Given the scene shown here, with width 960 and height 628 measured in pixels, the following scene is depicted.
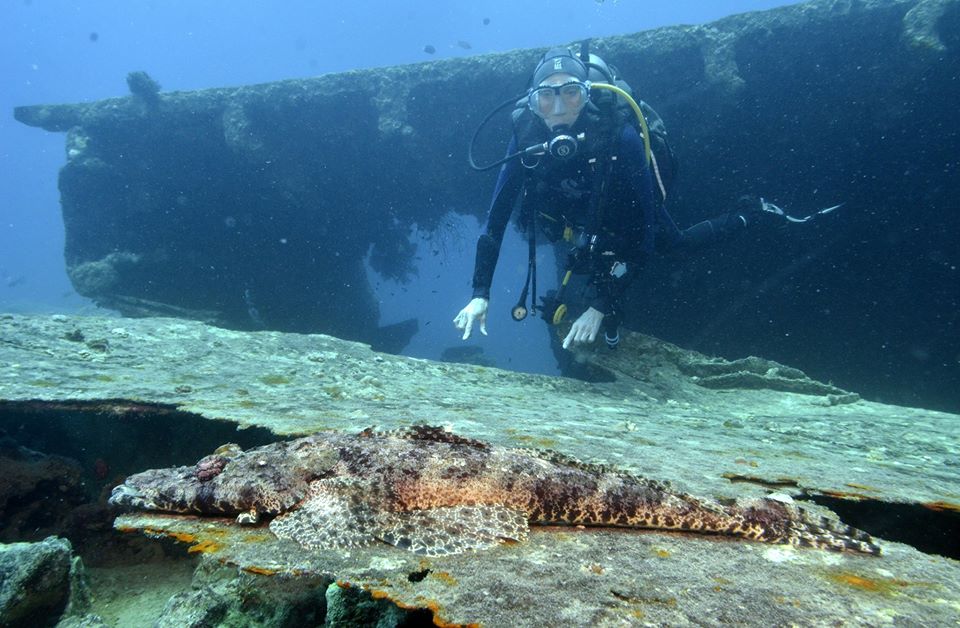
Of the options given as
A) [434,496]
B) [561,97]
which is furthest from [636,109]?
[434,496]

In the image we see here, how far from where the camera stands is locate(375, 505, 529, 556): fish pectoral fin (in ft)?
6.55

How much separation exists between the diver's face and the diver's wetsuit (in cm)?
23

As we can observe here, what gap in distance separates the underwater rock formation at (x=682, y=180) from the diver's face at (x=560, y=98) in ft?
13.5

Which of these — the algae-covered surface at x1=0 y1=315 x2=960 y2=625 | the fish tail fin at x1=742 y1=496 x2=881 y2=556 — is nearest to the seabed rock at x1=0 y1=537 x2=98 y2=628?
the algae-covered surface at x1=0 y1=315 x2=960 y2=625

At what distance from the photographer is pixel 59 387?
376 centimetres

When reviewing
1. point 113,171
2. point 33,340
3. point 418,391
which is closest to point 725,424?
point 418,391

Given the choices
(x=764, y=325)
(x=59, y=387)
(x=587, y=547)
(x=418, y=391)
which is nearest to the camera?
(x=587, y=547)

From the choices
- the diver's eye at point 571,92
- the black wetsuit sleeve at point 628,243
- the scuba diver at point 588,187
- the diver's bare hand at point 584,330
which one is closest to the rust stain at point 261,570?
the scuba diver at point 588,187

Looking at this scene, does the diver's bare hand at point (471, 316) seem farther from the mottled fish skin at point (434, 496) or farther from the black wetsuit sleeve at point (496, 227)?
the mottled fish skin at point (434, 496)

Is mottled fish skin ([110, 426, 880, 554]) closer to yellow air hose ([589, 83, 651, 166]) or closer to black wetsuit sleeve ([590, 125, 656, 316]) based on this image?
black wetsuit sleeve ([590, 125, 656, 316])

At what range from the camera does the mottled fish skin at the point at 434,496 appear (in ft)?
6.97

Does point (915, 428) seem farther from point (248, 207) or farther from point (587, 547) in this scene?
point (248, 207)

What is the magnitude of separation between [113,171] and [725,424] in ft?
55.2

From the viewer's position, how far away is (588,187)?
25.7 ft
